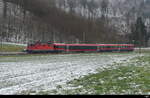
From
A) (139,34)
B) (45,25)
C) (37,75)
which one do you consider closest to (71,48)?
(45,25)

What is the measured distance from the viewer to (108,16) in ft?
509

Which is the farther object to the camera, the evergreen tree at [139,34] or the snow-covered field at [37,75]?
the evergreen tree at [139,34]

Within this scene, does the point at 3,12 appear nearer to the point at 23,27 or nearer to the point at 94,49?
the point at 23,27

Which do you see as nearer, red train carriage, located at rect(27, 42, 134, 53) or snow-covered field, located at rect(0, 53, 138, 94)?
snow-covered field, located at rect(0, 53, 138, 94)

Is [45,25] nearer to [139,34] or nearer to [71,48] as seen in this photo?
[71,48]

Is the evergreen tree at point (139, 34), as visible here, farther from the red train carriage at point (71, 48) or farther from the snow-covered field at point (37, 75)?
the snow-covered field at point (37, 75)

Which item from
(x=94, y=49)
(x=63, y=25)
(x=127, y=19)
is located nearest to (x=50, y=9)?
(x=63, y=25)

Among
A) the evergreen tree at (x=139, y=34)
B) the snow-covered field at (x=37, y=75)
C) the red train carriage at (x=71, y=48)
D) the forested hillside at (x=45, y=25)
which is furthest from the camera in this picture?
the evergreen tree at (x=139, y=34)

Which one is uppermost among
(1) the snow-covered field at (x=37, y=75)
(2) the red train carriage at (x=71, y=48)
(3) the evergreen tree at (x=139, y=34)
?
(3) the evergreen tree at (x=139, y=34)

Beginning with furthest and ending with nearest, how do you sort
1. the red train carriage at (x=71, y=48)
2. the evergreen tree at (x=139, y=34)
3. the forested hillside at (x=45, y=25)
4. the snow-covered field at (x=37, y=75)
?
the evergreen tree at (x=139, y=34) → the forested hillside at (x=45, y=25) → the red train carriage at (x=71, y=48) → the snow-covered field at (x=37, y=75)

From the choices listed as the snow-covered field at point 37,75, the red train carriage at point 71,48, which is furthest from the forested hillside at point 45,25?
the snow-covered field at point 37,75

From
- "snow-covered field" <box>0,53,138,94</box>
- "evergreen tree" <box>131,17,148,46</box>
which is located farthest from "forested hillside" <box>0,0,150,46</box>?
"snow-covered field" <box>0,53,138,94</box>

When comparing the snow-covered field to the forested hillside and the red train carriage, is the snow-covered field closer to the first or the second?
the red train carriage

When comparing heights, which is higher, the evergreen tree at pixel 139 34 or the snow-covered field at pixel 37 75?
the evergreen tree at pixel 139 34
